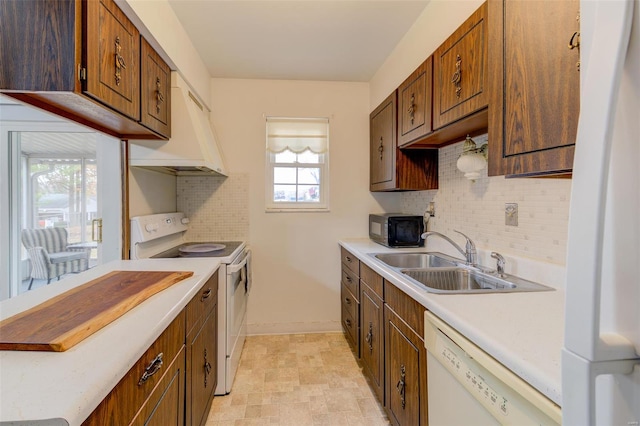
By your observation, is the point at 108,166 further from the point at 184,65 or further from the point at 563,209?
the point at 563,209

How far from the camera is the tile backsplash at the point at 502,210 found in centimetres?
132

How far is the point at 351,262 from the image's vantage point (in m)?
2.53

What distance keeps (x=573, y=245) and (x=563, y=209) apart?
3.65ft

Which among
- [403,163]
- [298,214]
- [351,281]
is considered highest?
[403,163]

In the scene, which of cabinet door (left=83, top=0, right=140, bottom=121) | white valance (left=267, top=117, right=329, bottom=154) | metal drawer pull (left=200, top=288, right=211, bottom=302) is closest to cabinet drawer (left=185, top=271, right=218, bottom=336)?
metal drawer pull (left=200, top=288, right=211, bottom=302)

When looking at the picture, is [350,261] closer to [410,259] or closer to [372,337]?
[410,259]

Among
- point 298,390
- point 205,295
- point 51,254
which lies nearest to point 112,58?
point 205,295

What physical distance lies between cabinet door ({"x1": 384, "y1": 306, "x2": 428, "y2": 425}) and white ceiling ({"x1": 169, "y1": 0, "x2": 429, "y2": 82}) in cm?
187

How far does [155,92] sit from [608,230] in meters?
2.06

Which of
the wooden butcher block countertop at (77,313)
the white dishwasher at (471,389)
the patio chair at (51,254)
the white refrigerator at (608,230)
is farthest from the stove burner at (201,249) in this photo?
the white refrigerator at (608,230)

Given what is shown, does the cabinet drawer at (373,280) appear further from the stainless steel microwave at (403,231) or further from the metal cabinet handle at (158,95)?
the metal cabinet handle at (158,95)

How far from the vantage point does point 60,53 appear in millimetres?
1071

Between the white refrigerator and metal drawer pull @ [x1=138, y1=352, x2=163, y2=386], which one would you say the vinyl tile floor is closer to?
metal drawer pull @ [x1=138, y1=352, x2=163, y2=386]

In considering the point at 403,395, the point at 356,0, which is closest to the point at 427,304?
the point at 403,395
